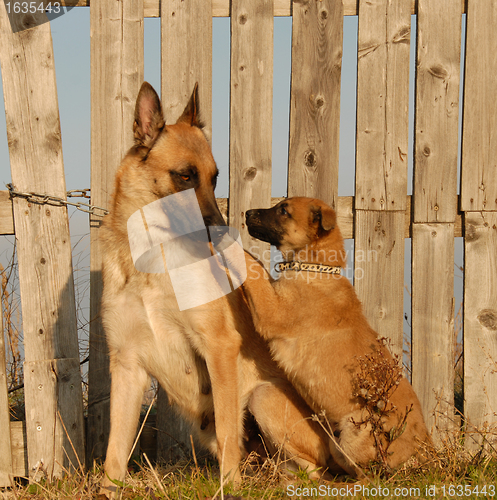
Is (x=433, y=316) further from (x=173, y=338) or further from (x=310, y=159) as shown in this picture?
(x=173, y=338)

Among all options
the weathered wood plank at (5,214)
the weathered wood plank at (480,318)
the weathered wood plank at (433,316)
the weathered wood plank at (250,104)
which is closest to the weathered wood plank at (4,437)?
the weathered wood plank at (5,214)

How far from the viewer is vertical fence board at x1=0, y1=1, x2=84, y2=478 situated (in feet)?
13.2

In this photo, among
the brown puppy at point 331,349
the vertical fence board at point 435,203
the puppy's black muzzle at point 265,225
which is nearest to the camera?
the brown puppy at point 331,349

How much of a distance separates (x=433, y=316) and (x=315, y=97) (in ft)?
7.18

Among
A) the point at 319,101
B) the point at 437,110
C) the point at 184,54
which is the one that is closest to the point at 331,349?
the point at 319,101

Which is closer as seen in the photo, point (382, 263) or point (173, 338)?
point (173, 338)

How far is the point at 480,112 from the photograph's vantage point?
14.0 feet

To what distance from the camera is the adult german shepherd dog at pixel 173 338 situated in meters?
3.11

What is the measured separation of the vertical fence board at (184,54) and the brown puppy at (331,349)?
1.46 meters

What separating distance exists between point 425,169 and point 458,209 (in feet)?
1.57

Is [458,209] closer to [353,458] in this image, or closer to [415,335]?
[415,335]

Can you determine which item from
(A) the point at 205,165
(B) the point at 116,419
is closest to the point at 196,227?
(A) the point at 205,165

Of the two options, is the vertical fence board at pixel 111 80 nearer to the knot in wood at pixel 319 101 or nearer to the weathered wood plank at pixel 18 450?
the weathered wood plank at pixel 18 450

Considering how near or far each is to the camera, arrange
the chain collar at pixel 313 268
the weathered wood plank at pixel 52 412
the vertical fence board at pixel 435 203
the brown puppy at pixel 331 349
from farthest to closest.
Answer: the vertical fence board at pixel 435 203
the weathered wood plank at pixel 52 412
the chain collar at pixel 313 268
the brown puppy at pixel 331 349
